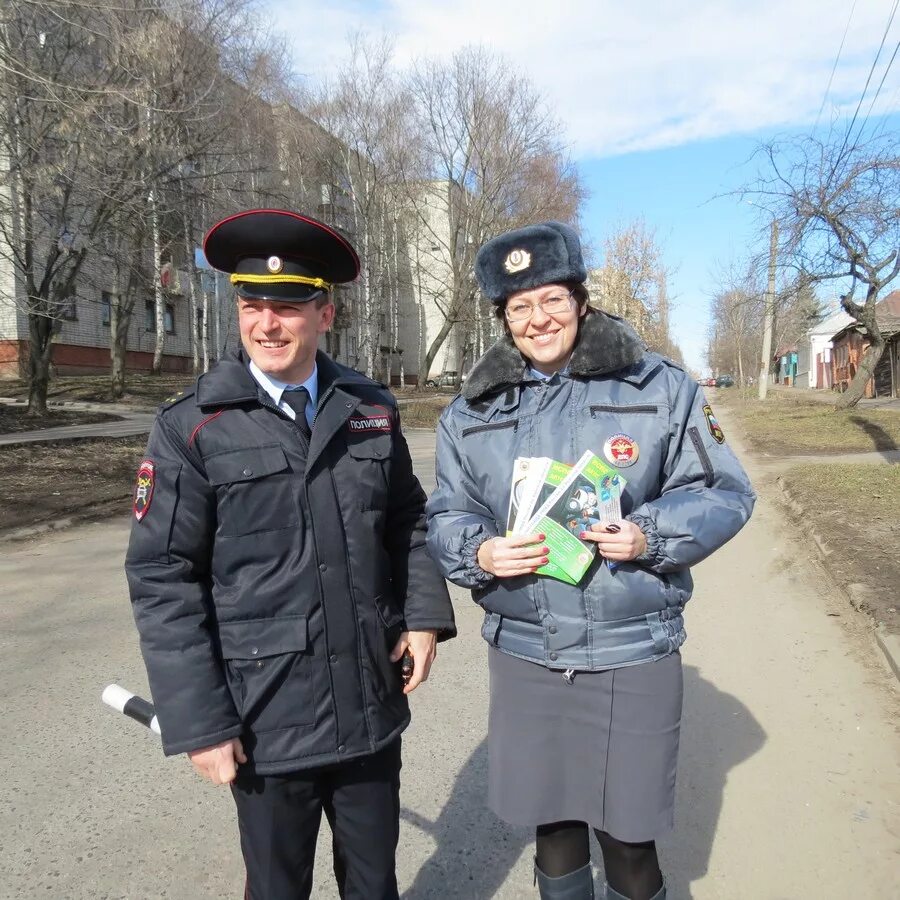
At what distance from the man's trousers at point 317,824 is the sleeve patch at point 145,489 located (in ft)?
2.31

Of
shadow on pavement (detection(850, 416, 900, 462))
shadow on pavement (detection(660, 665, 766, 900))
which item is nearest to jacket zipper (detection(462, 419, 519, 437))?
shadow on pavement (detection(660, 665, 766, 900))

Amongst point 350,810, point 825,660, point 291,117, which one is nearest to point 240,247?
point 350,810

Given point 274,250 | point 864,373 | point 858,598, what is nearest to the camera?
point 274,250

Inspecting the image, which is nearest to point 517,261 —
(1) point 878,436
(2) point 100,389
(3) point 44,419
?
(1) point 878,436

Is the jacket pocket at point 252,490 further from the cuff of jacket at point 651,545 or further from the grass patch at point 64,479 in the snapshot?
the grass patch at point 64,479

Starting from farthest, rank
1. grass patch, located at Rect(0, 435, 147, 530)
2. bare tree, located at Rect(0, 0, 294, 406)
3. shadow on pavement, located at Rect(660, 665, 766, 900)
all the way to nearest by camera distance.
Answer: bare tree, located at Rect(0, 0, 294, 406) < grass patch, located at Rect(0, 435, 147, 530) < shadow on pavement, located at Rect(660, 665, 766, 900)

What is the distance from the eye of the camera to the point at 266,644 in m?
1.83

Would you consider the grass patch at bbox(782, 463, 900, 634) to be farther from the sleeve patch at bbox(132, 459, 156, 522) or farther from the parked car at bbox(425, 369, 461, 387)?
the parked car at bbox(425, 369, 461, 387)

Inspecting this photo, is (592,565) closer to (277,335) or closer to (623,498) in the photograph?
(623,498)

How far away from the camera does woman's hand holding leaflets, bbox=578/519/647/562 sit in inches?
73.3

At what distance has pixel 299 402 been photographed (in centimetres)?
199

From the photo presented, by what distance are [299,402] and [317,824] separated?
1.10m

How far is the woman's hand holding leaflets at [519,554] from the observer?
1919 mm

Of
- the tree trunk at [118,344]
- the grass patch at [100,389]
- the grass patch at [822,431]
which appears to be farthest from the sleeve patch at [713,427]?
the tree trunk at [118,344]
